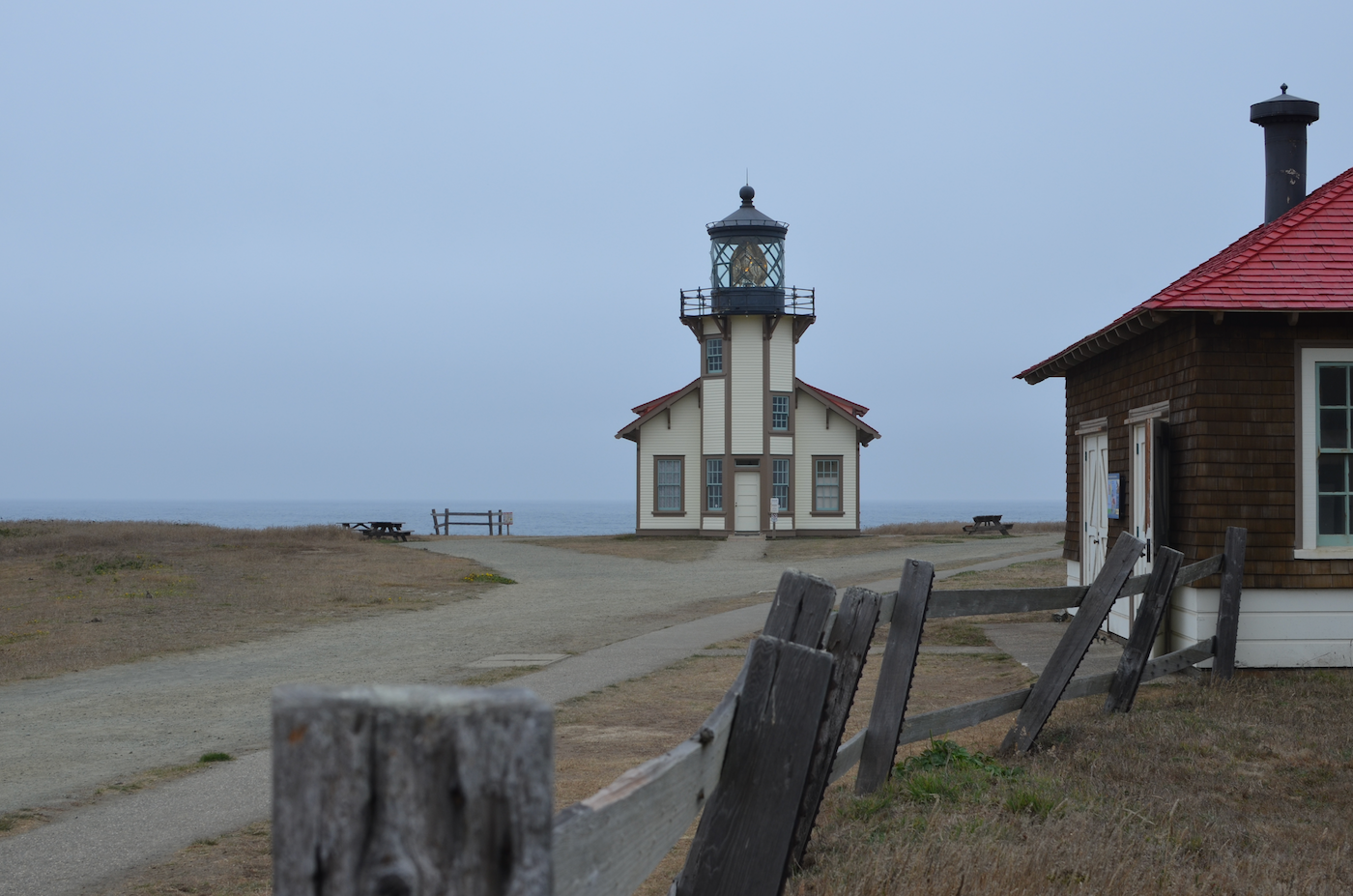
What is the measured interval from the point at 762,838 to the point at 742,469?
123 ft

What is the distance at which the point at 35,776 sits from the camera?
771cm

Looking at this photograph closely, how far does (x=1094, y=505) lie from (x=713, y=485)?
25.7 meters

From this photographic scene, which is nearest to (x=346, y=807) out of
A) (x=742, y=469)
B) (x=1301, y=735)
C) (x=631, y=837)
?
(x=631, y=837)

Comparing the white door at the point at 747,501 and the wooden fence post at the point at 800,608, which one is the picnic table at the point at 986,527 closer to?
the white door at the point at 747,501

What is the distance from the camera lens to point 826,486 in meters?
41.1

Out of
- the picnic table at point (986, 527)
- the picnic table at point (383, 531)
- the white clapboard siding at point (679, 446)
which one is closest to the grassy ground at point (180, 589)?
the picnic table at point (383, 531)

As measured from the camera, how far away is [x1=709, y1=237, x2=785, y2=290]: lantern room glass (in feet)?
133

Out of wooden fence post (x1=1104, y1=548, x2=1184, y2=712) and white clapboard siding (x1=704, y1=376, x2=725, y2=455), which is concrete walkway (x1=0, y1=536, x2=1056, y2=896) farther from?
white clapboard siding (x1=704, y1=376, x2=725, y2=455)

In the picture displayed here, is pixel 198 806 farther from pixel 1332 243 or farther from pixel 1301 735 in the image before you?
pixel 1332 243

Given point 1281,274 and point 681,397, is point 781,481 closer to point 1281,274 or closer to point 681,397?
point 681,397

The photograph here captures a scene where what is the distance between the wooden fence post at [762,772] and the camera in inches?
112

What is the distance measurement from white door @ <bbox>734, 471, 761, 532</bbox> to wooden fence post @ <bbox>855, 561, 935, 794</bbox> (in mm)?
34115

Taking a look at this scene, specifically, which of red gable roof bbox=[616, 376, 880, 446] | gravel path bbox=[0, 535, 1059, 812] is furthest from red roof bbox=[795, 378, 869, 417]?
gravel path bbox=[0, 535, 1059, 812]

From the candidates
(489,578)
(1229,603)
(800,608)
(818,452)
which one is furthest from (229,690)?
(818,452)
